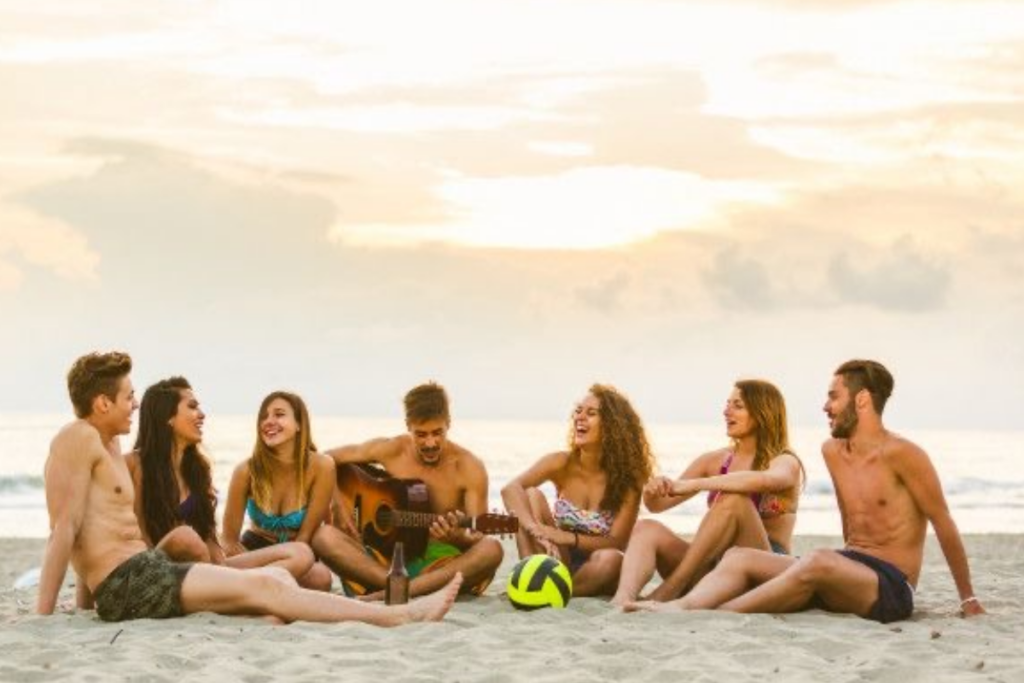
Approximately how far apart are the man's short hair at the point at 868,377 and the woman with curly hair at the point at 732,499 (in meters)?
0.74

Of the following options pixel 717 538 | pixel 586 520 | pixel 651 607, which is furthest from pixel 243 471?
pixel 717 538

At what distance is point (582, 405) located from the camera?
993 centimetres

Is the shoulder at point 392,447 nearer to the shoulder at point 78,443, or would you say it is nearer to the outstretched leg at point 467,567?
the outstretched leg at point 467,567

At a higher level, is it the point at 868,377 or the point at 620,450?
the point at 868,377

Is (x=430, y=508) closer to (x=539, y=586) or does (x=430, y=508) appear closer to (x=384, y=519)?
(x=384, y=519)

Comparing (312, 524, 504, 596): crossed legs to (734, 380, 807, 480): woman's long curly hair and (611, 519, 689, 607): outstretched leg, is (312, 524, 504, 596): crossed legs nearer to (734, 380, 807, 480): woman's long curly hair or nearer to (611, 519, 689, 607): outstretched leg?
(611, 519, 689, 607): outstretched leg

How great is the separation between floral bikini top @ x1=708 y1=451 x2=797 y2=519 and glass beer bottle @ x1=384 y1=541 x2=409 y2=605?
6.19ft

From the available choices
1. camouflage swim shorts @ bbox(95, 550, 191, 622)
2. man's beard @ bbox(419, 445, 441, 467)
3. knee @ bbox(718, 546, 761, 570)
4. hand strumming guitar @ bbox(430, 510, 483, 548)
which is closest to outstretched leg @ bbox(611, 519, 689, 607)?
knee @ bbox(718, 546, 761, 570)

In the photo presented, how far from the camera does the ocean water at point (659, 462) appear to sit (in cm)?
2945

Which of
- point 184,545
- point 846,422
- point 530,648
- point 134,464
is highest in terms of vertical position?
point 846,422

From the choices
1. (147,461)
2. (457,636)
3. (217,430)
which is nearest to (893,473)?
(457,636)

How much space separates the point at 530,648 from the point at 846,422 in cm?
235

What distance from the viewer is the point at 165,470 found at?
922cm

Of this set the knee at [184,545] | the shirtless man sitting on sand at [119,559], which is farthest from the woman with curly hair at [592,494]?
the knee at [184,545]
